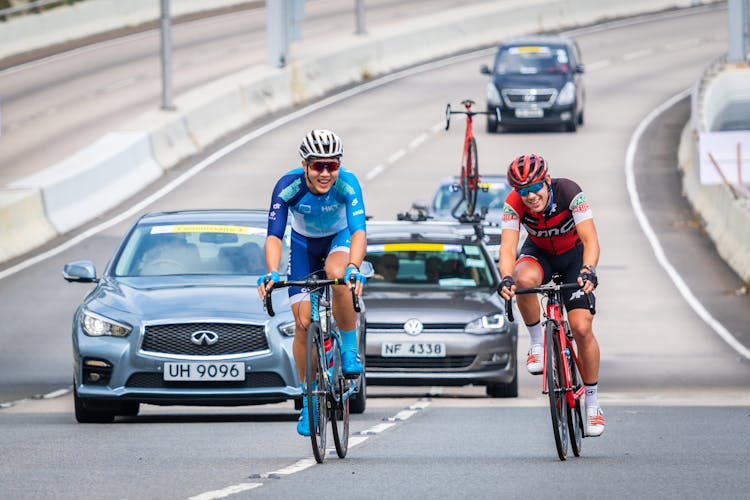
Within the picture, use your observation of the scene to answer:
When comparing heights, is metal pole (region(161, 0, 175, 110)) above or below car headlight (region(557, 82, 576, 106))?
above

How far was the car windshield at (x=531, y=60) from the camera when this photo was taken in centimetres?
4162

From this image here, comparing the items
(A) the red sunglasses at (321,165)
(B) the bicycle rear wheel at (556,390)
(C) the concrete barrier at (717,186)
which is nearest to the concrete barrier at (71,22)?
(C) the concrete barrier at (717,186)

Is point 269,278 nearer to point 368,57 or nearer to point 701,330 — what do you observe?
point 701,330

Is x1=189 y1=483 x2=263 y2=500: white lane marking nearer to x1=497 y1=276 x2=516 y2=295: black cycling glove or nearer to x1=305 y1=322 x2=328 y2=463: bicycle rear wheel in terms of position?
x1=305 y1=322 x2=328 y2=463: bicycle rear wheel

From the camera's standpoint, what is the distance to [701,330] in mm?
24109

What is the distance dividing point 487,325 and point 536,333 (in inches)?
236

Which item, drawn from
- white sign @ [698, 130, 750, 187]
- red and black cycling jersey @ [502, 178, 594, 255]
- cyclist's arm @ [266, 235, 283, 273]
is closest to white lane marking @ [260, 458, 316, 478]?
cyclist's arm @ [266, 235, 283, 273]

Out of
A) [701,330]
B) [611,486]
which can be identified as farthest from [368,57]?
[611,486]

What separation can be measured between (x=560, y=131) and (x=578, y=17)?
2121cm

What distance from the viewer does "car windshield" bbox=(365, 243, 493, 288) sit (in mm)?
18422

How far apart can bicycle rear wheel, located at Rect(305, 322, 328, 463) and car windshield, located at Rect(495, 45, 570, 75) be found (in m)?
31.1

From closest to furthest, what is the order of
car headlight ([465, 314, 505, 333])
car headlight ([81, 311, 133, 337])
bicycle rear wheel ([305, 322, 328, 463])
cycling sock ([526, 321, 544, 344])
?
bicycle rear wheel ([305, 322, 328, 463]) → cycling sock ([526, 321, 544, 344]) → car headlight ([81, 311, 133, 337]) → car headlight ([465, 314, 505, 333])

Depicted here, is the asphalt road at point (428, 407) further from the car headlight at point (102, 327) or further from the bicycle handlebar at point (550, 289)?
the bicycle handlebar at point (550, 289)

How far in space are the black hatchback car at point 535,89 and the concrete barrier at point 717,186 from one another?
2649 millimetres
